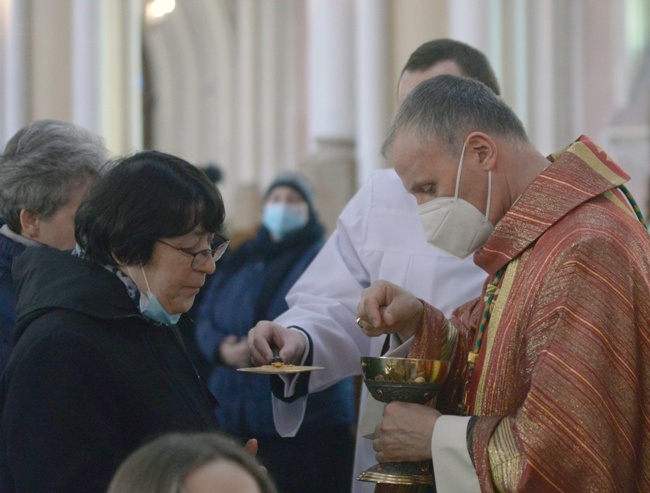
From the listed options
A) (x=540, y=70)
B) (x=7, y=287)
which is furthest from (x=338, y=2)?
(x=7, y=287)

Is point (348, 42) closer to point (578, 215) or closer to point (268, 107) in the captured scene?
point (268, 107)

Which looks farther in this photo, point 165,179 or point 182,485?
point 165,179

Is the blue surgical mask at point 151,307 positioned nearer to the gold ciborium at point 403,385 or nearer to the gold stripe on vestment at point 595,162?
the gold ciborium at point 403,385

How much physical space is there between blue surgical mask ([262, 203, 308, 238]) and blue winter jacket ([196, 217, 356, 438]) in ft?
0.28

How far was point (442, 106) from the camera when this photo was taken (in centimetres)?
311

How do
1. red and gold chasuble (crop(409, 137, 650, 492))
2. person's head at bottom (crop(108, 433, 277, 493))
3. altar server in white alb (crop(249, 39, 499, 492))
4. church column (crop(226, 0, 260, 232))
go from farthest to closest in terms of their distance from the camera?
church column (crop(226, 0, 260, 232)) < altar server in white alb (crop(249, 39, 499, 492)) < red and gold chasuble (crop(409, 137, 650, 492)) < person's head at bottom (crop(108, 433, 277, 493))

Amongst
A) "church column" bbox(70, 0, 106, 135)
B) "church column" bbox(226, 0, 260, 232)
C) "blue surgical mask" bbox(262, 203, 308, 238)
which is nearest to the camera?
"blue surgical mask" bbox(262, 203, 308, 238)

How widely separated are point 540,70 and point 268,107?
627 centimetres

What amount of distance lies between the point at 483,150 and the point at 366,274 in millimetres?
1062

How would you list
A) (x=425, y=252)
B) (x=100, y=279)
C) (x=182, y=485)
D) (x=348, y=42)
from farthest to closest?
(x=348, y=42) < (x=425, y=252) < (x=100, y=279) < (x=182, y=485)

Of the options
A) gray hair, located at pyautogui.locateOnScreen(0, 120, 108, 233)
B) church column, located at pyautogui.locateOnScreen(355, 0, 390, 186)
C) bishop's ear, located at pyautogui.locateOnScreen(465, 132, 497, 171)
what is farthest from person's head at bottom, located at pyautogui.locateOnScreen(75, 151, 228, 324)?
church column, located at pyautogui.locateOnScreen(355, 0, 390, 186)

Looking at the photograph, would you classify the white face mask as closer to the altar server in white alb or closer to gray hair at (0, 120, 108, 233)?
the altar server in white alb

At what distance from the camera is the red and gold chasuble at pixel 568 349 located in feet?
8.79

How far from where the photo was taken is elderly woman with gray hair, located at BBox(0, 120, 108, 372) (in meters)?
3.26
